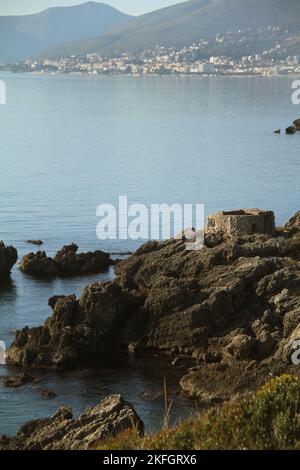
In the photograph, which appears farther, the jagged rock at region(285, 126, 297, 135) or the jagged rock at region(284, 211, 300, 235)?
the jagged rock at region(285, 126, 297, 135)

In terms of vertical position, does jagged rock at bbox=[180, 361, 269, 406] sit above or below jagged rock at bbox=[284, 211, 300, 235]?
below

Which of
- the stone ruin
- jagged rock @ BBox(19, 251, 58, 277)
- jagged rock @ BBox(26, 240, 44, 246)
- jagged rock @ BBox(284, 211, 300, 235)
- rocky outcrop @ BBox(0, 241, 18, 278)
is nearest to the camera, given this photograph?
the stone ruin

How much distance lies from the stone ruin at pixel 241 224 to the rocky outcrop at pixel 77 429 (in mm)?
19261

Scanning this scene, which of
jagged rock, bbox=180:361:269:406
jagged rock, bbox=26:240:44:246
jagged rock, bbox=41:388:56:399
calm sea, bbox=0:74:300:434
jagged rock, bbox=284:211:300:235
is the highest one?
jagged rock, bbox=284:211:300:235

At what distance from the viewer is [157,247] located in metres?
44.8

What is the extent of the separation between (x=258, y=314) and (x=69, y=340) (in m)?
5.97

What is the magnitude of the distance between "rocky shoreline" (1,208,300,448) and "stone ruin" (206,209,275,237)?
4.53m

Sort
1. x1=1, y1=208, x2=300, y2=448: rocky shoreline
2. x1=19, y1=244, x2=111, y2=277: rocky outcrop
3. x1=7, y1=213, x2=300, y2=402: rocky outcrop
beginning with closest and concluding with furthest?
x1=1, y1=208, x2=300, y2=448: rocky shoreline → x1=7, y1=213, x2=300, y2=402: rocky outcrop → x1=19, y1=244, x2=111, y2=277: rocky outcrop

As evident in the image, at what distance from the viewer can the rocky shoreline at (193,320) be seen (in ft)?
107

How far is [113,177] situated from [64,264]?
3781 centimetres

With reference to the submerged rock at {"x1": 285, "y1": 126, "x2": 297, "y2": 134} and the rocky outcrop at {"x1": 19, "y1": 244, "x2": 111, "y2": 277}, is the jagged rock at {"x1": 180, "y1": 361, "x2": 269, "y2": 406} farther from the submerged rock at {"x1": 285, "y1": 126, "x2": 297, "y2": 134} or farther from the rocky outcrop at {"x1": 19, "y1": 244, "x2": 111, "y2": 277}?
the submerged rock at {"x1": 285, "y1": 126, "x2": 297, "y2": 134}

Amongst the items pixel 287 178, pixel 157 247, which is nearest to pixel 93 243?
pixel 157 247

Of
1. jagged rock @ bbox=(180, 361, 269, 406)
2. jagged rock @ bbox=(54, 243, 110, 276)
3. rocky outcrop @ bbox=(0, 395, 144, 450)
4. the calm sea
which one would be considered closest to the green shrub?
rocky outcrop @ bbox=(0, 395, 144, 450)

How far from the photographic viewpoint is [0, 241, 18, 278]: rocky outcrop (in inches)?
1857
